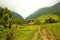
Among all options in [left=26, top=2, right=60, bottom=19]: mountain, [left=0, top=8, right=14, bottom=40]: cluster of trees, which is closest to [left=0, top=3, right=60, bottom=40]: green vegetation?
[left=0, top=8, right=14, bottom=40]: cluster of trees

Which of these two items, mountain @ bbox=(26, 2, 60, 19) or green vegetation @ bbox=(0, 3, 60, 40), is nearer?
green vegetation @ bbox=(0, 3, 60, 40)

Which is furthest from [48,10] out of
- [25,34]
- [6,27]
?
[6,27]

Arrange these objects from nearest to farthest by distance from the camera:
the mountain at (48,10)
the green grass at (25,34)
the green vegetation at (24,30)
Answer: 1. the green vegetation at (24,30)
2. the green grass at (25,34)
3. the mountain at (48,10)

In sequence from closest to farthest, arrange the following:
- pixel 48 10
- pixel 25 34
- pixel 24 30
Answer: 1. pixel 25 34
2. pixel 24 30
3. pixel 48 10

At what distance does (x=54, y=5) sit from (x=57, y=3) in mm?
2441

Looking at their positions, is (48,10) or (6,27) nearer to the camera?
(6,27)

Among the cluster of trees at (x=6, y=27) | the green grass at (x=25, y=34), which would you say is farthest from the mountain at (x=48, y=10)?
the green grass at (x=25, y=34)

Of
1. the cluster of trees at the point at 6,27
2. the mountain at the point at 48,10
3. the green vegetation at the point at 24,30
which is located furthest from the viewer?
the mountain at the point at 48,10

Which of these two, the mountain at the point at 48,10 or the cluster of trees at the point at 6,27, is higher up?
the mountain at the point at 48,10

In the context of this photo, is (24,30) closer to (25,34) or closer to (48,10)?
(25,34)

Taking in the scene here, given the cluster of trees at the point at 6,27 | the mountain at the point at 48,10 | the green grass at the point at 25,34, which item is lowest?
the green grass at the point at 25,34

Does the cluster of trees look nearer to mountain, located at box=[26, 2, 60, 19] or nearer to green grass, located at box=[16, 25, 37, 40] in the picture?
green grass, located at box=[16, 25, 37, 40]

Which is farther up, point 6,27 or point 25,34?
point 6,27

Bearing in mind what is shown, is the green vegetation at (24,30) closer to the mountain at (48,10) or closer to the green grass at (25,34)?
the green grass at (25,34)
